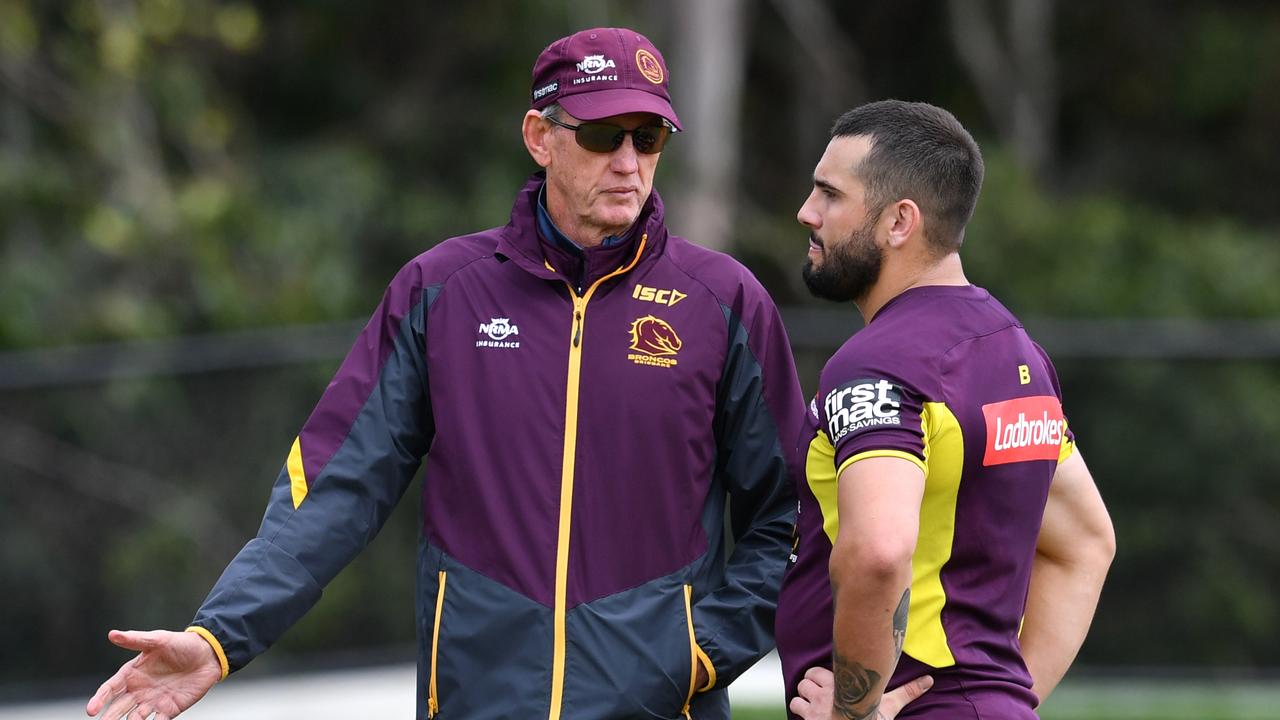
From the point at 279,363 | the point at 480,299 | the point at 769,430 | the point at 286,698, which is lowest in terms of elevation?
the point at 286,698

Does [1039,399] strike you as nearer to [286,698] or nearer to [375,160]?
[286,698]

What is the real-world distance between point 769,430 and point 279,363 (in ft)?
20.9

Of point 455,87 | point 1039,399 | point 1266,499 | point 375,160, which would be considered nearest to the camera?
point 1039,399

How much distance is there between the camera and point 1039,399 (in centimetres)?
347

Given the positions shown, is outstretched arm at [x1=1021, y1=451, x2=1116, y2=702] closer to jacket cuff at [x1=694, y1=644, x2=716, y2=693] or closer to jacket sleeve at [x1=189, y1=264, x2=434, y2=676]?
jacket cuff at [x1=694, y1=644, x2=716, y2=693]

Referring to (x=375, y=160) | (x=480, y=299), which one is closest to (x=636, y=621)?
(x=480, y=299)

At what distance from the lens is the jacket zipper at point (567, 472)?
12.3ft

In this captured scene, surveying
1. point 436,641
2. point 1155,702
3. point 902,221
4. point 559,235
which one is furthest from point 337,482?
point 1155,702

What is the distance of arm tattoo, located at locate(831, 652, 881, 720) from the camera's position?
333 cm

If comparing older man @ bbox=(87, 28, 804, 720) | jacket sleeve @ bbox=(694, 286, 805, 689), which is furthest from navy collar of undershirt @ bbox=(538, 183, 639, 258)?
jacket sleeve @ bbox=(694, 286, 805, 689)

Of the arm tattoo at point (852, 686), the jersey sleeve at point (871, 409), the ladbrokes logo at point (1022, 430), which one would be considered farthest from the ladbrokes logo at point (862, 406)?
the arm tattoo at point (852, 686)

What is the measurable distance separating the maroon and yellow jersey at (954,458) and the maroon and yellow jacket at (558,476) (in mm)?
412

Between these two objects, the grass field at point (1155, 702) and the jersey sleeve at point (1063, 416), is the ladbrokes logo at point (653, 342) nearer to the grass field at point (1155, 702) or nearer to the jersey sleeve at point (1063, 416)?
the jersey sleeve at point (1063, 416)

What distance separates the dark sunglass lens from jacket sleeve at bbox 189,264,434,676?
0.50 meters
